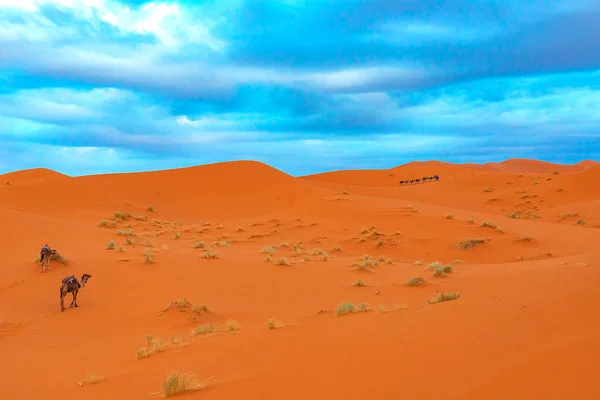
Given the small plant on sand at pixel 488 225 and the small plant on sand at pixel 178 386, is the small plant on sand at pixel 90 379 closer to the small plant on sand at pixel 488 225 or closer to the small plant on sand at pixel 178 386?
the small plant on sand at pixel 178 386

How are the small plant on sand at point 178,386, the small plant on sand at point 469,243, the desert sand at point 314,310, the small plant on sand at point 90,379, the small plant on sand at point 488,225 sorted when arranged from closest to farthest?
the desert sand at point 314,310 < the small plant on sand at point 178,386 < the small plant on sand at point 90,379 < the small plant on sand at point 469,243 < the small plant on sand at point 488,225

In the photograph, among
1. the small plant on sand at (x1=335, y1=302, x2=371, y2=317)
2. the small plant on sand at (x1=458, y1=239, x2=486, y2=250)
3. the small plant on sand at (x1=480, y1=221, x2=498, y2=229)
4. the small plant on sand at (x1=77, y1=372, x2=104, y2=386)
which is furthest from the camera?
the small plant on sand at (x1=480, y1=221, x2=498, y2=229)

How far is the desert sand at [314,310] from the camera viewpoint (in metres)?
5.09

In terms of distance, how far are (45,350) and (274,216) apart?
25.3 m

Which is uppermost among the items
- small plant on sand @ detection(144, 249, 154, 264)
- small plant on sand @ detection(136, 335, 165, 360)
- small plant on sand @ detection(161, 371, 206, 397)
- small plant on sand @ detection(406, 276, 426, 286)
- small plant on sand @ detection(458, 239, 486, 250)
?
small plant on sand @ detection(144, 249, 154, 264)

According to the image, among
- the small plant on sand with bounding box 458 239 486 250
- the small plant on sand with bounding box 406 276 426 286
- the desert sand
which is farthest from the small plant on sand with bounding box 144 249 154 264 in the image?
the small plant on sand with bounding box 458 239 486 250

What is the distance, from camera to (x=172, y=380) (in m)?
5.65

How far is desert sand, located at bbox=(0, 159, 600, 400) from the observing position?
5090 mm

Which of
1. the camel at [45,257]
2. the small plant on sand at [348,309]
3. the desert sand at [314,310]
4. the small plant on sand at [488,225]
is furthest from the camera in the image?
the small plant on sand at [488,225]

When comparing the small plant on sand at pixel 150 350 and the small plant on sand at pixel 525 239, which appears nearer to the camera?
the small plant on sand at pixel 150 350

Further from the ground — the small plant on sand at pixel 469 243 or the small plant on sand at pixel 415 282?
the small plant on sand at pixel 469 243

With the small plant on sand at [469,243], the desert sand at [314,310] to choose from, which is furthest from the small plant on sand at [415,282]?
the small plant on sand at [469,243]

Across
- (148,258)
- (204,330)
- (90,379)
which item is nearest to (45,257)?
(148,258)

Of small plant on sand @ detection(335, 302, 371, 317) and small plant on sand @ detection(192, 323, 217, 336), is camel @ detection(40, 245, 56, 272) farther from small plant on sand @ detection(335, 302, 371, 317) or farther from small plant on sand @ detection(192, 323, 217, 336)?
small plant on sand @ detection(335, 302, 371, 317)
